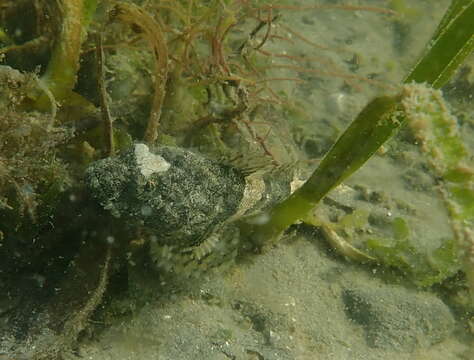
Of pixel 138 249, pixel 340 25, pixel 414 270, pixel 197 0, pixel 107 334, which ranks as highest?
pixel 340 25

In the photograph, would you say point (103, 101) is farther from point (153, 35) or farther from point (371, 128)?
point (371, 128)

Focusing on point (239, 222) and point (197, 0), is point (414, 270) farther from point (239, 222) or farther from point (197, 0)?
point (197, 0)

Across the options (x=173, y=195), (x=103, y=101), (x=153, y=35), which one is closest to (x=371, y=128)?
(x=173, y=195)

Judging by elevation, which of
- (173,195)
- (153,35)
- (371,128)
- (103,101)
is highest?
(371,128)

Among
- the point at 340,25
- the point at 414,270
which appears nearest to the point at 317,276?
the point at 414,270

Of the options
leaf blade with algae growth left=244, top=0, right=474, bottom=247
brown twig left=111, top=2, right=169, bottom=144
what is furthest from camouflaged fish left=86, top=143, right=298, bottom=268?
brown twig left=111, top=2, right=169, bottom=144

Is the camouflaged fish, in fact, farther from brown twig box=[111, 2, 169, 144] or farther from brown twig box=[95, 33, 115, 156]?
brown twig box=[111, 2, 169, 144]

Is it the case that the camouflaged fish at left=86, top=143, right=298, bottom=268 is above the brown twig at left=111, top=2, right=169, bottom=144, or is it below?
below

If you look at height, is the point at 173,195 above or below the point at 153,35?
below
